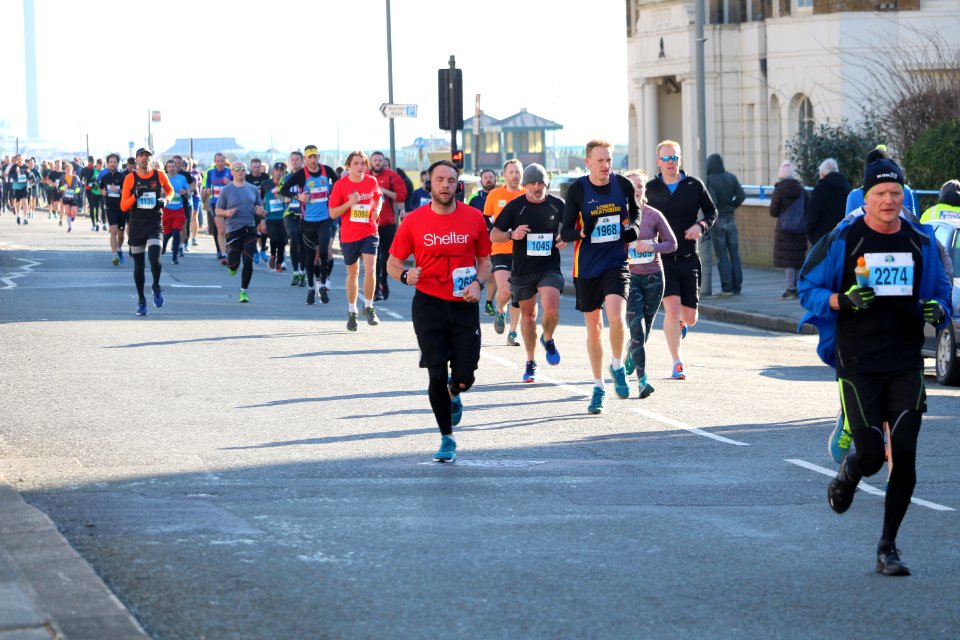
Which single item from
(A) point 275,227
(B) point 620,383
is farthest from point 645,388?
(A) point 275,227

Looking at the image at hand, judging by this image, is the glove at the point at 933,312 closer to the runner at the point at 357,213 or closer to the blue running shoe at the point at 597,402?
the blue running shoe at the point at 597,402

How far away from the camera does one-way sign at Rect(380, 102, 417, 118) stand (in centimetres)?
3647

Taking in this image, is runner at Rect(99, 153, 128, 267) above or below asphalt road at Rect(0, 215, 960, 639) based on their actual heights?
above

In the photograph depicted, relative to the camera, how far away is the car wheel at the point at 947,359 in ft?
46.8

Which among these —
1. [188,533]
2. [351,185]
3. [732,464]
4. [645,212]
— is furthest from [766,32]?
[188,533]

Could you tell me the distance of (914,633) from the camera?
242 inches

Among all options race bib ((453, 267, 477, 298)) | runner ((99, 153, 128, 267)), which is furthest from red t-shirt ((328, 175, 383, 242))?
runner ((99, 153, 128, 267))

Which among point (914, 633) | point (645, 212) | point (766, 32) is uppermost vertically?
point (766, 32)

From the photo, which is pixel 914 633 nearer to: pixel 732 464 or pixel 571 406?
pixel 732 464

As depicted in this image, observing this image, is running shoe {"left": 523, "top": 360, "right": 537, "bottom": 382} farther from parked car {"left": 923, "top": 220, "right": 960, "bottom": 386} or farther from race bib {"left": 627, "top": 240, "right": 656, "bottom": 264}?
parked car {"left": 923, "top": 220, "right": 960, "bottom": 386}

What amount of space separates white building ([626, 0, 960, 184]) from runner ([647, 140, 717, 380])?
24.4 metres

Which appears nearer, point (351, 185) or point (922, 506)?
point (922, 506)

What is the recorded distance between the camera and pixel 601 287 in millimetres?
12531

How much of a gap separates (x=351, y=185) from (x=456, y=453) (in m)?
8.64
